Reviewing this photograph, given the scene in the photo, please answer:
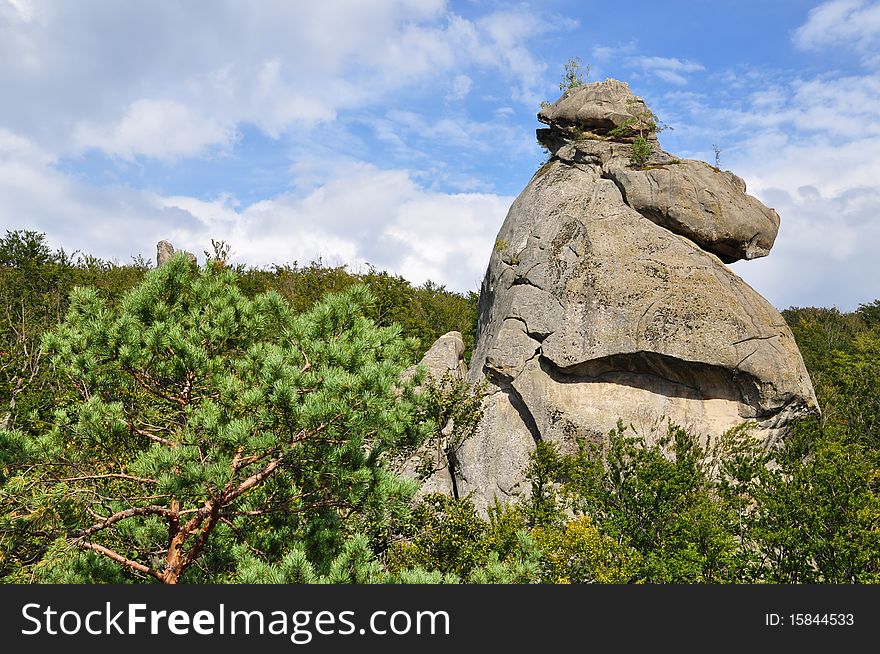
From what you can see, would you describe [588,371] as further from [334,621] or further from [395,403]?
[334,621]

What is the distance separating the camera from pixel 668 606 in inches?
327

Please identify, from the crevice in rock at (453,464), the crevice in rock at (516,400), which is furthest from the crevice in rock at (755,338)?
the crevice in rock at (453,464)

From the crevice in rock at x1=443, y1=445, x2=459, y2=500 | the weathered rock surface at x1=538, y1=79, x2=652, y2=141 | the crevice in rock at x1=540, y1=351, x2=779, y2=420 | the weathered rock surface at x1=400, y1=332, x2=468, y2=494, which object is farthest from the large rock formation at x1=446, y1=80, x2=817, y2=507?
the weathered rock surface at x1=538, y1=79, x2=652, y2=141

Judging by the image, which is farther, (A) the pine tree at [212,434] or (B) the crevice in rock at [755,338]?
(B) the crevice in rock at [755,338]

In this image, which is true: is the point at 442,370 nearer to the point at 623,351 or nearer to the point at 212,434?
the point at 623,351

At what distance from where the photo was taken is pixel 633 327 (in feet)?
67.4

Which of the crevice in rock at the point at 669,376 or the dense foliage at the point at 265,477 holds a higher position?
the crevice in rock at the point at 669,376

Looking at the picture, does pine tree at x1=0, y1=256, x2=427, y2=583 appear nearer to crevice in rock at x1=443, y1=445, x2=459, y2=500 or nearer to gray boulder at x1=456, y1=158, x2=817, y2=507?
gray boulder at x1=456, y1=158, x2=817, y2=507

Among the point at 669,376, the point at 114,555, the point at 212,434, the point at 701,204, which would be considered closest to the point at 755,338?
the point at 669,376

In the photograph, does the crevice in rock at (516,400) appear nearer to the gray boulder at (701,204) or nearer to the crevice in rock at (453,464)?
the crevice in rock at (453,464)

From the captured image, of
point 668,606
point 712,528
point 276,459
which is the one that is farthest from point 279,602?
point 712,528

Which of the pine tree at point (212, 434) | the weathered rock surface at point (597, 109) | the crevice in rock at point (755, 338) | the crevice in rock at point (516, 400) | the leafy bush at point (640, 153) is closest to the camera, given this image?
the pine tree at point (212, 434)

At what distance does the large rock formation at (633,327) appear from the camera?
2044cm

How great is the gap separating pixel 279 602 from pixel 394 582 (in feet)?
4.09
